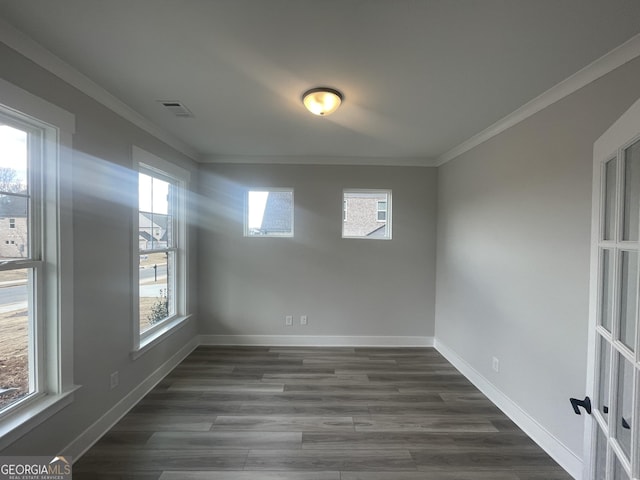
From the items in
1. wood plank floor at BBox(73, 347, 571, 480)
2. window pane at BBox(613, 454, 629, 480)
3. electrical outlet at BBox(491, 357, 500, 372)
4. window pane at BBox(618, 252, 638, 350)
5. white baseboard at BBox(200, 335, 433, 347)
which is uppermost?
window pane at BBox(618, 252, 638, 350)

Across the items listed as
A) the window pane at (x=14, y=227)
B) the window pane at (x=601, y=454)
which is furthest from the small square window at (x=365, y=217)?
the window pane at (x=14, y=227)

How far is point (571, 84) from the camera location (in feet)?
5.63

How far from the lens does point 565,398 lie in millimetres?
1798

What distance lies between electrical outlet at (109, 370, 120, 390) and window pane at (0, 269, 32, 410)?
0.55m

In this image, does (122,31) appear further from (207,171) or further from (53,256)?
(207,171)

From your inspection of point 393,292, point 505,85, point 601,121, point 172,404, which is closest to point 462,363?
point 393,292

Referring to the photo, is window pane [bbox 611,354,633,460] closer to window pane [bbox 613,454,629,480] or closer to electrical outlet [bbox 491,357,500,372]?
window pane [bbox 613,454,629,480]

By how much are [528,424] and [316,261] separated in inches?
100

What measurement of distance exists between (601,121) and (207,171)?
12.3 ft

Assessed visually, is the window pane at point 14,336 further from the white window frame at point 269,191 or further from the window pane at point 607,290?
the window pane at point 607,290

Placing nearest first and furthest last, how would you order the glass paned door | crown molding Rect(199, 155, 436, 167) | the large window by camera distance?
the glass paned door, the large window, crown molding Rect(199, 155, 436, 167)

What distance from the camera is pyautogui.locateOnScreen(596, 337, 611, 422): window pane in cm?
123

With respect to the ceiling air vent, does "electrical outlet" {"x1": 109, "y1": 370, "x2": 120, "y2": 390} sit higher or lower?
lower

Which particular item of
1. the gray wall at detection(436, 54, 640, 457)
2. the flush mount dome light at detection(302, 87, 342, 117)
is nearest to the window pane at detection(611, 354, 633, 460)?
the gray wall at detection(436, 54, 640, 457)
